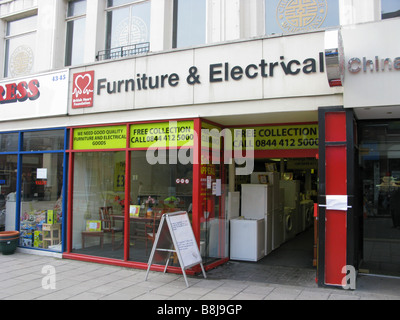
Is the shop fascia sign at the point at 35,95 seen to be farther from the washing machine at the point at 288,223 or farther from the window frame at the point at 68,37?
the washing machine at the point at 288,223

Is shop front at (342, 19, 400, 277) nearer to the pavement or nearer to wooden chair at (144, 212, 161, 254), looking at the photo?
the pavement

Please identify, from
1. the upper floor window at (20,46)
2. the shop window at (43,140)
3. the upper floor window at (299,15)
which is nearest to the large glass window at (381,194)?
the upper floor window at (299,15)

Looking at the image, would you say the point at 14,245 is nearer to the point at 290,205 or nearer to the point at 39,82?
the point at 39,82

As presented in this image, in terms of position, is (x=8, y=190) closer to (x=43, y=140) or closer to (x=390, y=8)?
(x=43, y=140)

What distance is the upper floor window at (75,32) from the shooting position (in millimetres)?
9484

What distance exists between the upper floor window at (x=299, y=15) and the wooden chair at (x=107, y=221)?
5.18 meters

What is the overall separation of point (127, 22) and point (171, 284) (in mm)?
6139

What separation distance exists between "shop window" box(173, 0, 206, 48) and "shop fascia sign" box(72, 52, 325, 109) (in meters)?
1.27

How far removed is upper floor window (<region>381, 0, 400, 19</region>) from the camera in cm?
639

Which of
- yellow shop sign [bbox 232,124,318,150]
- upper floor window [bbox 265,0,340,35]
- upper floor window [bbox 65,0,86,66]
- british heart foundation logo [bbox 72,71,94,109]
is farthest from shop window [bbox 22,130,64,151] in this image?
upper floor window [bbox 265,0,340,35]

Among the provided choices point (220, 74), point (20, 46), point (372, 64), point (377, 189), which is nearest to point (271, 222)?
point (377, 189)

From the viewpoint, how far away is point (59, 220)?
8.62 m

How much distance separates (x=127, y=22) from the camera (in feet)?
28.7
